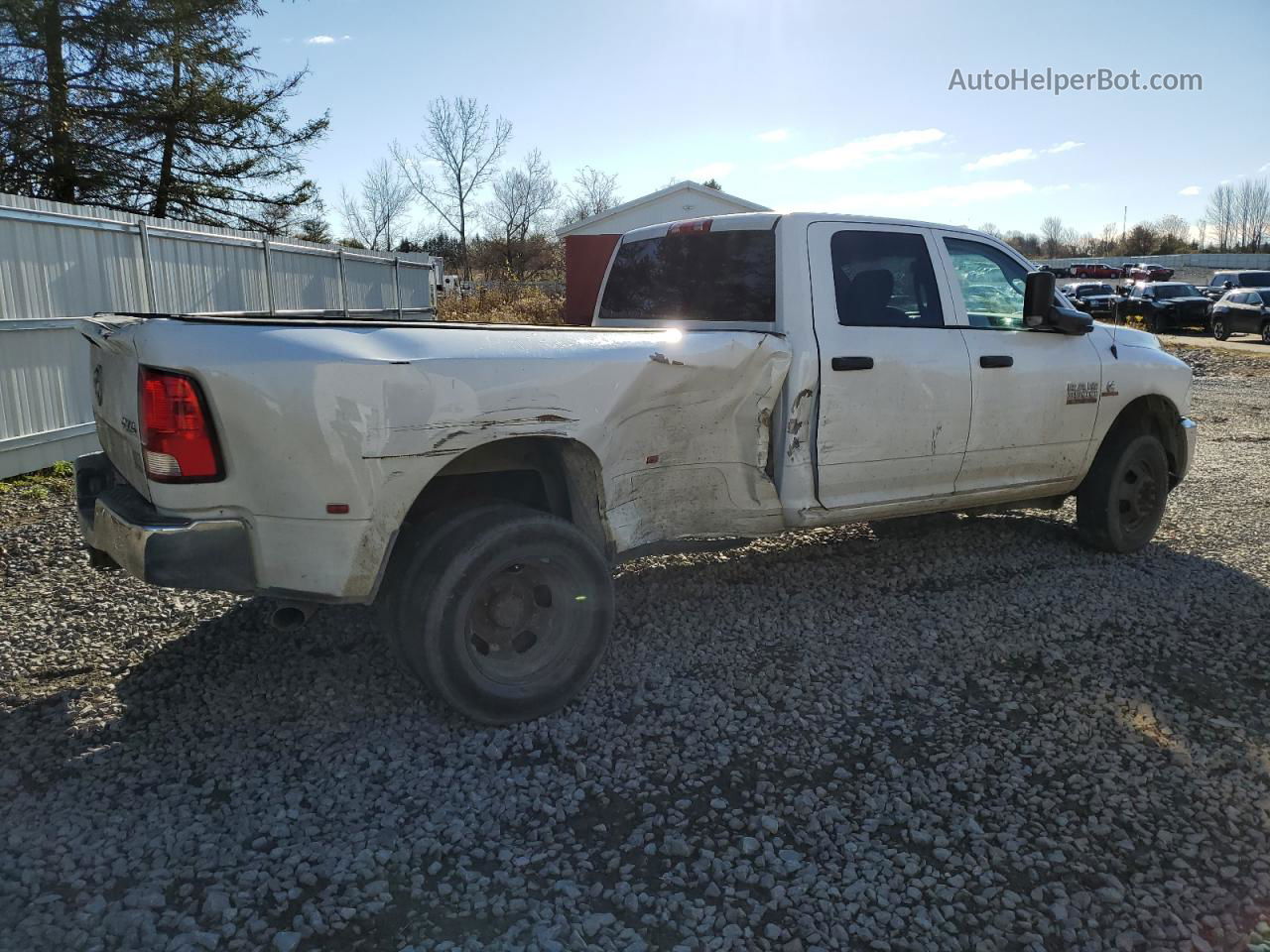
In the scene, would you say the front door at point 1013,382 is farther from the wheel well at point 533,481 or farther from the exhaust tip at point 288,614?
the exhaust tip at point 288,614

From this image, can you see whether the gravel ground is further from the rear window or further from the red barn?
the red barn

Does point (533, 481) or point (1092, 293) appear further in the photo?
point (1092, 293)

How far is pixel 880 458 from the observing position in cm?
467

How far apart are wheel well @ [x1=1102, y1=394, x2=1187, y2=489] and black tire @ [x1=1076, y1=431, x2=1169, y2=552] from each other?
0.05 metres

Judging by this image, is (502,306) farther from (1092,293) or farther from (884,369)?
(1092,293)

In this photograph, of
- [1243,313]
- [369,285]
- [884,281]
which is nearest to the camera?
[884,281]

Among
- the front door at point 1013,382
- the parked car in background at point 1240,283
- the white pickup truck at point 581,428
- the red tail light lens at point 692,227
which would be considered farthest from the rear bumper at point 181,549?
the parked car in background at point 1240,283

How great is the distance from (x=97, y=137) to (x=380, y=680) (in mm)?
15568

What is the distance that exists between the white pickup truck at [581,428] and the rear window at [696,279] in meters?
0.02

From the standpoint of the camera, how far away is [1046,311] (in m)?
5.15

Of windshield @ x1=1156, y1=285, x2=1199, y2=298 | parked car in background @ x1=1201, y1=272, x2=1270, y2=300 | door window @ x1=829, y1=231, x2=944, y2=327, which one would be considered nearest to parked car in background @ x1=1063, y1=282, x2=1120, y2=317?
windshield @ x1=1156, y1=285, x2=1199, y2=298

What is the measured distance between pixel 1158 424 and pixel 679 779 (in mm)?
4487

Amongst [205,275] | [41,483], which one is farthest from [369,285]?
[41,483]

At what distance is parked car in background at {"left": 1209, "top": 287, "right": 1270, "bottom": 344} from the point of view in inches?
1067
